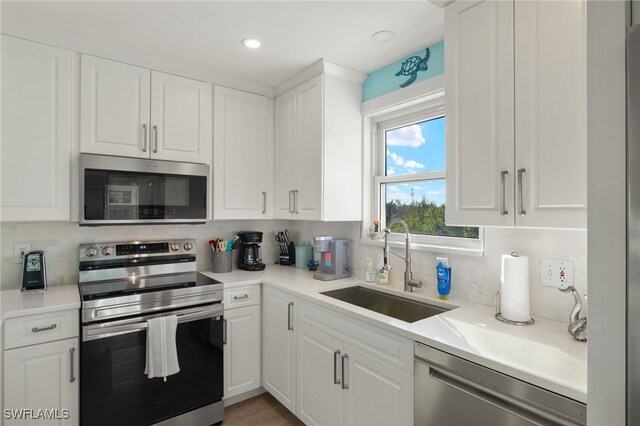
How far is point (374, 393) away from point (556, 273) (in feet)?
3.29

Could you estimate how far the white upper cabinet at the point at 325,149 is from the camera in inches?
93.8

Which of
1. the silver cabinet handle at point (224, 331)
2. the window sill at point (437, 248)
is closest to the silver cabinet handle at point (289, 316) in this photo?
the silver cabinet handle at point (224, 331)

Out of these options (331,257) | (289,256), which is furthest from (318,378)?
(289,256)

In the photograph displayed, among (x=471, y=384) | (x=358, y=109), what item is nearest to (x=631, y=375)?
(x=471, y=384)

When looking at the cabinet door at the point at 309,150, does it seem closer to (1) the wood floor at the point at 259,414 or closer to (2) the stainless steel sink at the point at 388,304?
(2) the stainless steel sink at the point at 388,304

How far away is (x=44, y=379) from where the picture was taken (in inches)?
69.2

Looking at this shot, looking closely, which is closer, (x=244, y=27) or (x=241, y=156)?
(x=244, y=27)

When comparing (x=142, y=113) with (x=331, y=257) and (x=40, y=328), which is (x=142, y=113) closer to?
(x=40, y=328)

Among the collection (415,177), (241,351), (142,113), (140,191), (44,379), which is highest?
(142,113)

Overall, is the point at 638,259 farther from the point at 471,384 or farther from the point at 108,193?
the point at 108,193

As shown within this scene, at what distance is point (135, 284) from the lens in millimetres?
2256

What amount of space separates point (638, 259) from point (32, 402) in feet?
8.29

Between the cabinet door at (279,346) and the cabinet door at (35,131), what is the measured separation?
1409mm

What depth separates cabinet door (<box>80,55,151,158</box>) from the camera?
6.92 ft
